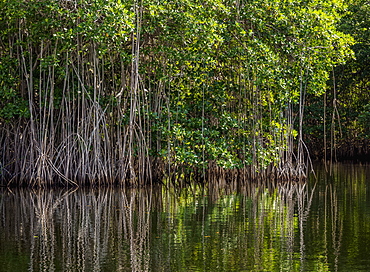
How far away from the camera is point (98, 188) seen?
50.9 feet

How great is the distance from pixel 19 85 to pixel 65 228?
780 cm

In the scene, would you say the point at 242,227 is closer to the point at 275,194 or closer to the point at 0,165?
the point at 275,194

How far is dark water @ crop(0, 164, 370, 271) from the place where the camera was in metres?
7.56

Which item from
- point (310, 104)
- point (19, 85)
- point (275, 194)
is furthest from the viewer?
point (310, 104)

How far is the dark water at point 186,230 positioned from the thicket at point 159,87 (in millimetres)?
1100

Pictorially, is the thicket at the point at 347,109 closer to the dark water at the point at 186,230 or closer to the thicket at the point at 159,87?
the thicket at the point at 159,87

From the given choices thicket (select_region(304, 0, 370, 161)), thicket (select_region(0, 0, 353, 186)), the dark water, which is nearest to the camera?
the dark water

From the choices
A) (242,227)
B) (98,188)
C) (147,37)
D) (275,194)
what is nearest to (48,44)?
(147,37)

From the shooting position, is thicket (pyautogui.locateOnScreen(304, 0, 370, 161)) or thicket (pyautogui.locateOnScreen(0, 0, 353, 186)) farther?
thicket (pyautogui.locateOnScreen(304, 0, 370, 161))

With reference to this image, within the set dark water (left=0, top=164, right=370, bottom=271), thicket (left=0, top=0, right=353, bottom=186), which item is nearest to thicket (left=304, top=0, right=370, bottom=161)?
thicket (left=0, top=0, right=353, bottom=186)

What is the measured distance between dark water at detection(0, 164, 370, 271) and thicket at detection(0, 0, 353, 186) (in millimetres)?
1100

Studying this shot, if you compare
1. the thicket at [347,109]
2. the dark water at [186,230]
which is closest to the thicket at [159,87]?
the dark water at [186,230]

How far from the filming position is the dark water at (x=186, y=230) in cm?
756

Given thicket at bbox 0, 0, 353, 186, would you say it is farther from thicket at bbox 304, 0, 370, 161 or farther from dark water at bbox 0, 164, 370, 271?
thicket at bbox 304, 0, 370, 161
